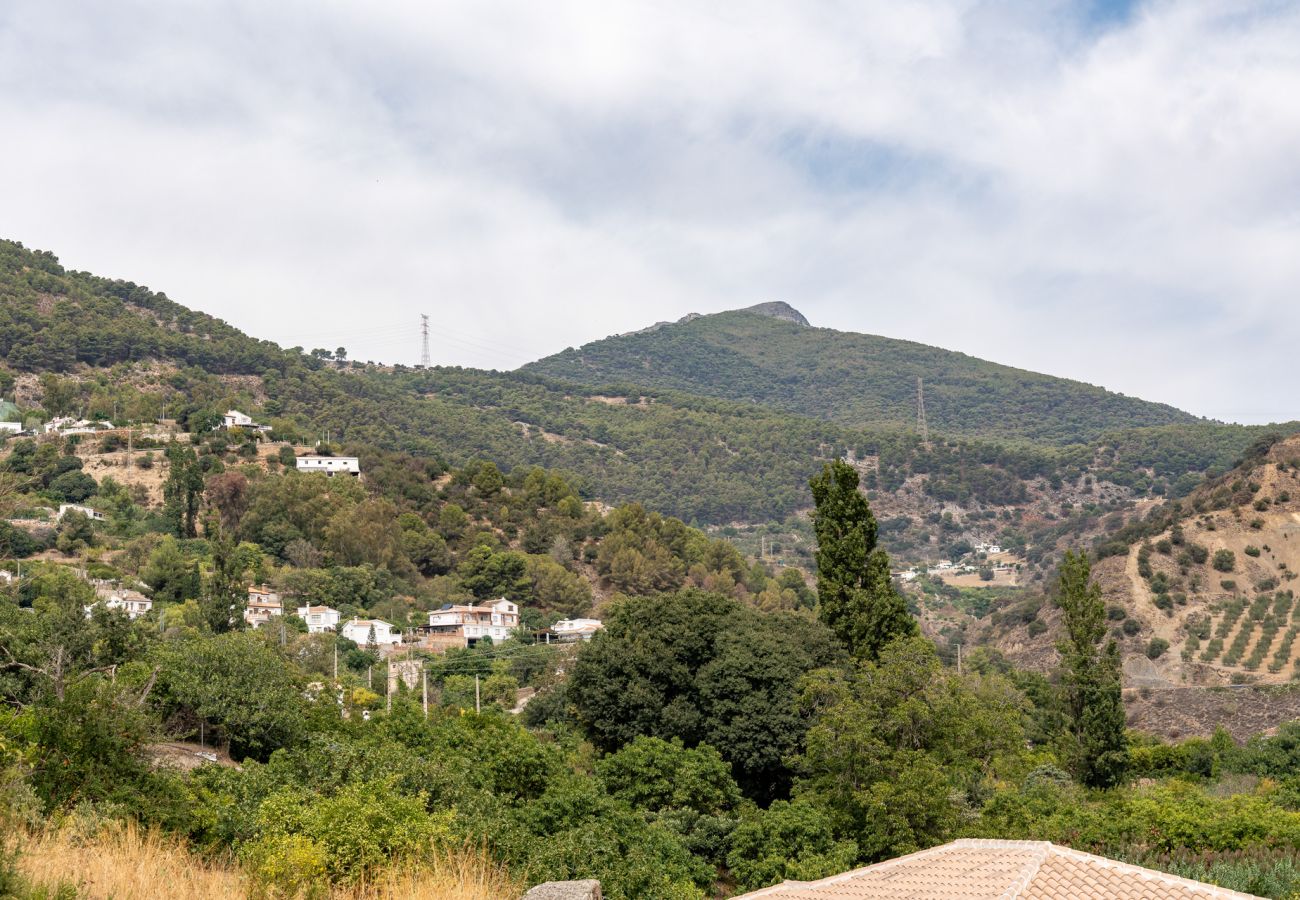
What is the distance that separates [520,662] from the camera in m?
41.2

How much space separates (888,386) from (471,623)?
132m

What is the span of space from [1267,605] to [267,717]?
148 ft

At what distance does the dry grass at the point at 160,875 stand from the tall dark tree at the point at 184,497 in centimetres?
4778

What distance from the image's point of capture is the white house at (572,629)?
49188 mm

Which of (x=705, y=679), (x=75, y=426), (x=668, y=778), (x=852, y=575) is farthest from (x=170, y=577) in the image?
(x=75, y=426)

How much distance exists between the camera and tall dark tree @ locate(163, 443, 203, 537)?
53938 millimetres

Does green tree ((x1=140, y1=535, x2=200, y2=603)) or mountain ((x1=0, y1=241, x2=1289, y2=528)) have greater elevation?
mountain ((x1=0, y1=241, x2=1289, y2=528))

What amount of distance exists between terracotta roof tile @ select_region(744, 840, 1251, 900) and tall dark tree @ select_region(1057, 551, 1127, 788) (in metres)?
17.1

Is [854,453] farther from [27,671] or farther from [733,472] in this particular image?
[27,671]

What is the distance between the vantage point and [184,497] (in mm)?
55094

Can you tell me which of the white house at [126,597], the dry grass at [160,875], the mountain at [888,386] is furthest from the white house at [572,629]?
the mountain at [888,386]

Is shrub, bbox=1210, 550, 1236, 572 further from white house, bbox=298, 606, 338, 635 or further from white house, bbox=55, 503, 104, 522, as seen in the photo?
white house, bbox=55, 503, 104, 522

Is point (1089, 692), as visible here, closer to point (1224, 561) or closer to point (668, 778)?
point (668, 778)

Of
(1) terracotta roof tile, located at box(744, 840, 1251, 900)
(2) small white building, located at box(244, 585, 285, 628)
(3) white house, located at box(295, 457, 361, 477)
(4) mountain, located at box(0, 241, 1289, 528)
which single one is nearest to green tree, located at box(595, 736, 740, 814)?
(1) terracotta roof tile, located at box(744, 840, 1251, 900)
